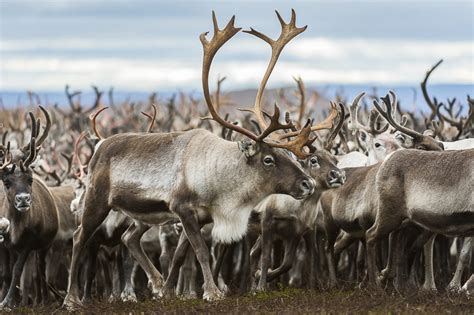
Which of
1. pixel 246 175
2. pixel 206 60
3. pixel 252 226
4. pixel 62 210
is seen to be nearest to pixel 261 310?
pixel 246 175

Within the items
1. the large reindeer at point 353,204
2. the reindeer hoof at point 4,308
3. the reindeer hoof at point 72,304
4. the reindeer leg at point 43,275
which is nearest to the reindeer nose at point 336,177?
the large reindeer at point 353,204

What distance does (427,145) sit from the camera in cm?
1424

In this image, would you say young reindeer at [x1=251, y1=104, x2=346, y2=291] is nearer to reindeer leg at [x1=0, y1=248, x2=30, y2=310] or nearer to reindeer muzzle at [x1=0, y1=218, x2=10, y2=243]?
reindeer leg at [x1=0, y1=248, x2=30, y2=310]

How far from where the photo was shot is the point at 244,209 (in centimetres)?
1304

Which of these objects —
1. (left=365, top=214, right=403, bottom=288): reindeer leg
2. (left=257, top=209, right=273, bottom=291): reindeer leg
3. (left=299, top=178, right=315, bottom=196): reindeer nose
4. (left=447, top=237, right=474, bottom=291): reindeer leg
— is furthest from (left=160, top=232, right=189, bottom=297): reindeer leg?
(left=447, top=237, right=474, bottom=291): reindeer leg

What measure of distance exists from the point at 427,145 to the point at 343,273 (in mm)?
3470

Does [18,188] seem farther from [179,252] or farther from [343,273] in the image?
[343,273]

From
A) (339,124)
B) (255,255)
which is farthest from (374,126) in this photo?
(255,255)

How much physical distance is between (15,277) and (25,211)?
771 mm

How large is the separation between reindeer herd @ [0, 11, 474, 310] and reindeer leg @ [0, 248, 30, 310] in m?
0.02

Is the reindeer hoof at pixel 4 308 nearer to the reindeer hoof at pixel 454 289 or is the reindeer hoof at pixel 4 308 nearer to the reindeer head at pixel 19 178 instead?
the reindeer head at pixel 19 178

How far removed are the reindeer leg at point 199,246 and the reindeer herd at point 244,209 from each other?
0.04 feet

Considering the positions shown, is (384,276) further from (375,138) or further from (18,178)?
(18,178)

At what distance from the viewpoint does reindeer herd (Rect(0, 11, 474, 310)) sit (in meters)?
12.9
